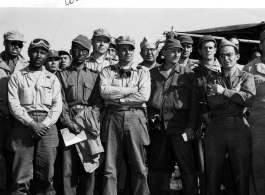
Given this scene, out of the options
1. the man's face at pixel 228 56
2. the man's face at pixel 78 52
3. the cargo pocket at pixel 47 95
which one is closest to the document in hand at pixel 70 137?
the cargo pocket at pixel 47 95

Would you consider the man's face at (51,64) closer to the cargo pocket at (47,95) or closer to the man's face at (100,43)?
the man's face at (100,43)

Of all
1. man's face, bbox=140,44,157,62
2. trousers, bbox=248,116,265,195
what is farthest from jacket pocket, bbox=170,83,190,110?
man's face, bbox=140,44,157,62

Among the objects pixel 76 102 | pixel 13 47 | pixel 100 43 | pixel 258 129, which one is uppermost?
pixel 100 43

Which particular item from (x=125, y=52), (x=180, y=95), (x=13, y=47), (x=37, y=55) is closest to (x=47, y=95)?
(x=37, y=55)

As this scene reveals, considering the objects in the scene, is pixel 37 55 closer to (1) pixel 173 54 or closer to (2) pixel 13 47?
(2) pixel 13 47

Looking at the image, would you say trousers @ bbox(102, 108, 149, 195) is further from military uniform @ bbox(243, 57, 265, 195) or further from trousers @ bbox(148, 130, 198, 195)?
military uniform @ bbox(243, 57, 265, 195)

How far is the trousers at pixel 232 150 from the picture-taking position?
5316 mm

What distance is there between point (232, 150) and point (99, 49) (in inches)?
107

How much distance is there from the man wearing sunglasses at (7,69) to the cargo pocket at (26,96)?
1.77ft

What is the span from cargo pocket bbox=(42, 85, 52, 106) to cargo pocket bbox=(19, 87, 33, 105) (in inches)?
6.5

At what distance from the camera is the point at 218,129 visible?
5395mm

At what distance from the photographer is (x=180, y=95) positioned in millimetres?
5879

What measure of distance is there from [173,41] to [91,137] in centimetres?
182

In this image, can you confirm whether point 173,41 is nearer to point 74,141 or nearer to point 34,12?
point 74,141
